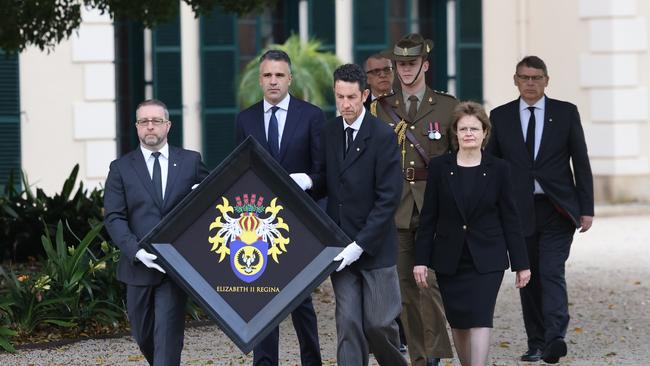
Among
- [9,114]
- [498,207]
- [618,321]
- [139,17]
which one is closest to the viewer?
[498,207]

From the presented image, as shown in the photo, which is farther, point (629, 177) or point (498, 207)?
point (629, 177)

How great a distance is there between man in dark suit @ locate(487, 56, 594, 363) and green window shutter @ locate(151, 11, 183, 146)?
11286mm

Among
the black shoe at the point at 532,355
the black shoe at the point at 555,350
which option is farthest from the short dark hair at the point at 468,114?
the black shoe at the point at 532,355

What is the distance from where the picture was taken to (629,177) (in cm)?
2273

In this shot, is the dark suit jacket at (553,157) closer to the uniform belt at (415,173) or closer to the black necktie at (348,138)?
the uniform belt at (415,173)

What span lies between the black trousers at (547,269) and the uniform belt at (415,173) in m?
1.15

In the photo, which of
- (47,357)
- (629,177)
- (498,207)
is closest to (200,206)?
(498,207)

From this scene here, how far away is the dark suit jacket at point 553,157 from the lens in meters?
A: 9.87

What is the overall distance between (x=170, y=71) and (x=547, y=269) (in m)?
11.7

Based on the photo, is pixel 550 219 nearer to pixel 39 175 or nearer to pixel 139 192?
pixel 139 192

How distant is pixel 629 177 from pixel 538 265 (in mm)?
13069

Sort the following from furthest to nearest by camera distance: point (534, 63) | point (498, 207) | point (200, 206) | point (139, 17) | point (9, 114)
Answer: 1. point (9, 114)
2. point (139, 17)
3. point (534, 63)
4. point (498, 207)
5. point (200, 206)

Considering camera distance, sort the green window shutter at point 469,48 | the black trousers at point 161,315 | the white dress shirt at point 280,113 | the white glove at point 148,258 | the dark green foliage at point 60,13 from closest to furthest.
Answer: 1. the white glove at point 148,258
2. the black trousers at point 161,315
3. the white dress shirt at point 280,113
4. the dark green foliage at point 60,13
5. the green window shutter at point 469,48

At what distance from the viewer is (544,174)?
389 inches
